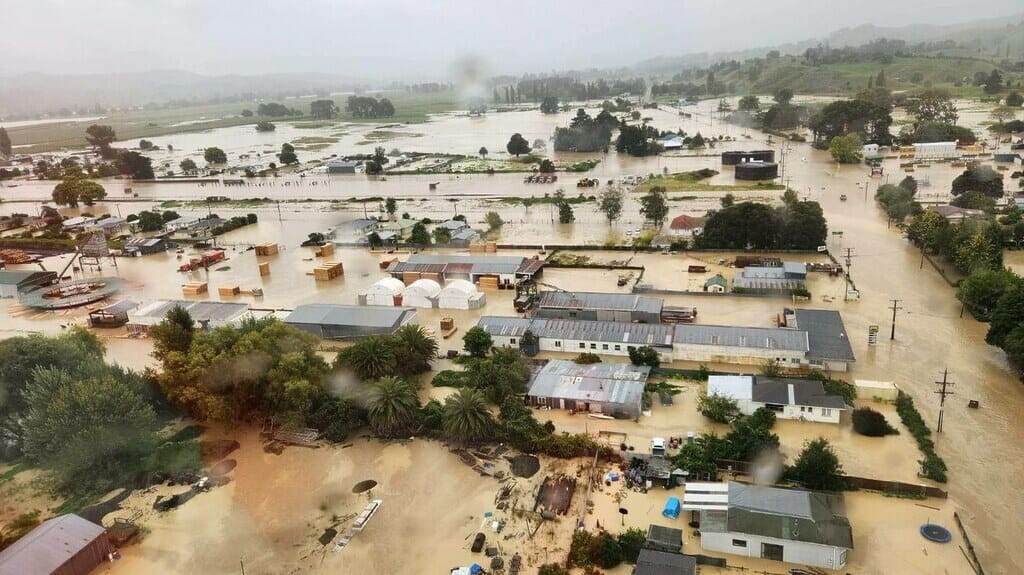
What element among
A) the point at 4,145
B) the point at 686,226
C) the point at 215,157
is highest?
the point at 4,145

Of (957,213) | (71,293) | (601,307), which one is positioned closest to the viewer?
(601,307)

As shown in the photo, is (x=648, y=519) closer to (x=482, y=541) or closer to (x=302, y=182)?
(x=482, y=541)

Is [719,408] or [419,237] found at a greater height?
[419,237]

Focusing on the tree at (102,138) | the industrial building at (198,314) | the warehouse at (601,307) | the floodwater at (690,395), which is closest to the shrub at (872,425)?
the floodwater at (690,395)

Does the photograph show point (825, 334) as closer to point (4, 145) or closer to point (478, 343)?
point (478, 343)

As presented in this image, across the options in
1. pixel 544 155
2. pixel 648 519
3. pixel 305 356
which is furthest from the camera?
pixel 544 155

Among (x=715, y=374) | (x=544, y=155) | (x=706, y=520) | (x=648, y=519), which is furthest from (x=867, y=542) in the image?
(x=544, y=155)

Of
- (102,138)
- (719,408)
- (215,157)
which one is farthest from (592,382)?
(102,138)

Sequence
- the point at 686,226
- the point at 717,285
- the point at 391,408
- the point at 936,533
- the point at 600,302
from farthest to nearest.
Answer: the point at 686,226 < the point at 717,285 < the point at 600,302 < the point at 391,408 < the point at 936,533

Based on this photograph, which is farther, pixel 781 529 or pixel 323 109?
pixel 323 109
